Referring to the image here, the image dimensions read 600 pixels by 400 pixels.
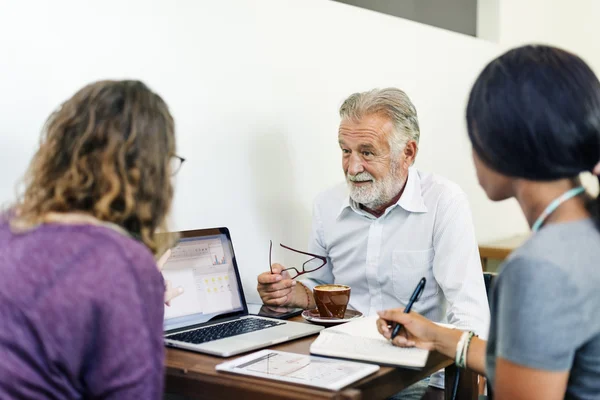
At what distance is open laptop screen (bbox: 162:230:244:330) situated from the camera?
5.29ft

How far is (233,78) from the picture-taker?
2.04 meters

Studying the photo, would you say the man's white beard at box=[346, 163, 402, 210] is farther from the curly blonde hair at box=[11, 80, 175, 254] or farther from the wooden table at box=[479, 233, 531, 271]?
the wooden table at box=[479, 233, 531, 271]

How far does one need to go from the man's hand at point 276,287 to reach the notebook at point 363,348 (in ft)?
1.03

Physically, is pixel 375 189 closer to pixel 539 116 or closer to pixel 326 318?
pixel 326 318

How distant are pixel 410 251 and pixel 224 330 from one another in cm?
67

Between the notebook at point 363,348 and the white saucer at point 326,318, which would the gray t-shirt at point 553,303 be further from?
the white saucer at point 326,318

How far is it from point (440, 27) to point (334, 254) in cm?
163

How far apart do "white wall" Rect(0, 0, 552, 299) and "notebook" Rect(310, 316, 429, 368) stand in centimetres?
→ 61

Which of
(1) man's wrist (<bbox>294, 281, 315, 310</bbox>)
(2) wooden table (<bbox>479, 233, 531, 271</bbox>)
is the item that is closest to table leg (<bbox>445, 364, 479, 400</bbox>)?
(1) man's wrist (<bbox>294, 281, 315, 310</bbox>)

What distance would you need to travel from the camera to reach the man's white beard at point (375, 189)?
79.0 inches

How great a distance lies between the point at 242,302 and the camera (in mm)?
1754

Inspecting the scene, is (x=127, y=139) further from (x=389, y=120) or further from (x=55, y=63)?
(x=389, y=120)

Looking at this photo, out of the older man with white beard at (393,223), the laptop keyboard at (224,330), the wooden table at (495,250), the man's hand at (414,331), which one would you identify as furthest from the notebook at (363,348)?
the wooden table at (495,250)

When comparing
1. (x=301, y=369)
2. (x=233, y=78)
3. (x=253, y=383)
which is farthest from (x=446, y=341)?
(x=233, y=78)
